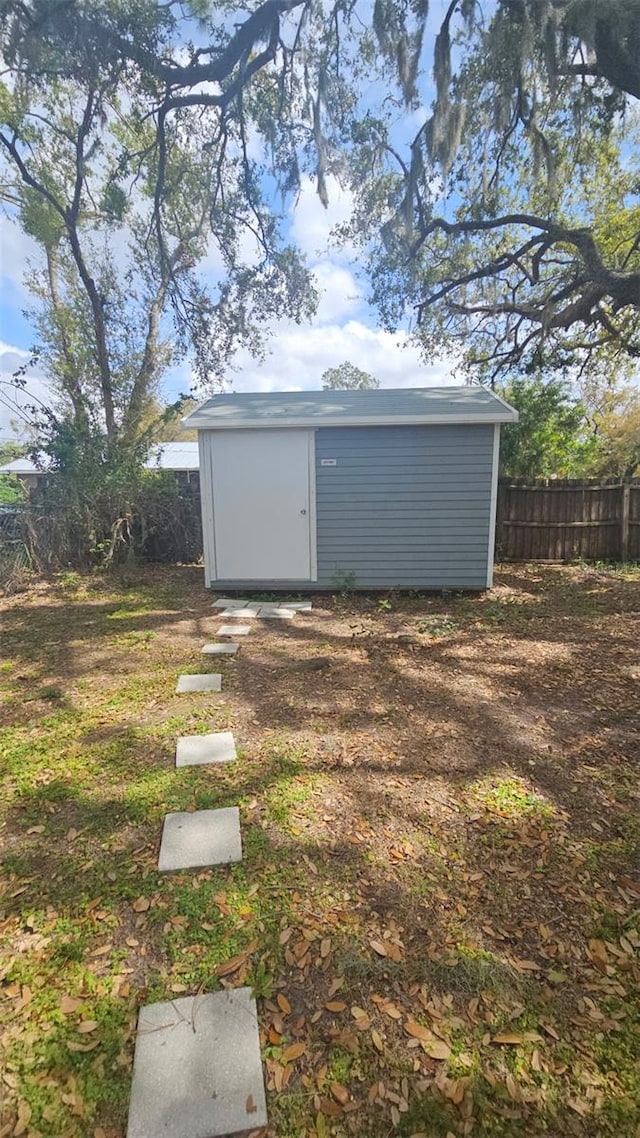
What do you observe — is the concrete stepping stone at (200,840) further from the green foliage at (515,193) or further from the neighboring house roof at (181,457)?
the neighboring house roof at (181,457)

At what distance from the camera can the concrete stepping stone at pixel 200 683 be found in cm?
350

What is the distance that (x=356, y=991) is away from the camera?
1438 millimetres

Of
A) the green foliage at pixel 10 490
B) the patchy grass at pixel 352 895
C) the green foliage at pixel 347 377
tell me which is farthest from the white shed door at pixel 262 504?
the green foliage at pixel 347 377

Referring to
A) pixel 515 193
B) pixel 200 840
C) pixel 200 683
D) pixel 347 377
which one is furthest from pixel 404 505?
pixel 347 377

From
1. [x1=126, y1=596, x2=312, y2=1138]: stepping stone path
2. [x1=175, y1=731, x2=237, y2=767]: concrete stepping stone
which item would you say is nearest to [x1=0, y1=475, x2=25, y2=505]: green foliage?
[x1=175, y1=731, x2=237, y2=767]: concrete stepping stone

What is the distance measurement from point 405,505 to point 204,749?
13.1 ft

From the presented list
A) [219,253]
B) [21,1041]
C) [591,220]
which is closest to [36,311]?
[219,253]

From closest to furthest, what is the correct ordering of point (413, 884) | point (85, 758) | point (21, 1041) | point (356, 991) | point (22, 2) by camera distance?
point (21, 1041) < point (356, 991) < point (413, 884) < point (85, 758) < point (22, 2)

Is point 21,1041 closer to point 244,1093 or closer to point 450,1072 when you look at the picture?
point 244,1093

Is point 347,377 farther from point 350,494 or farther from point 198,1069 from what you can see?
point 198,1069

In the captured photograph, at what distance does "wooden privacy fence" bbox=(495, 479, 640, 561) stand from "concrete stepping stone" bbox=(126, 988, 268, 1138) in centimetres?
758

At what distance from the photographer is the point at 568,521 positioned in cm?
792

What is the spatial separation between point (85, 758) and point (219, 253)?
8412 mm

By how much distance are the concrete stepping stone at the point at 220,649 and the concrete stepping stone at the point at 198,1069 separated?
2.92 m
